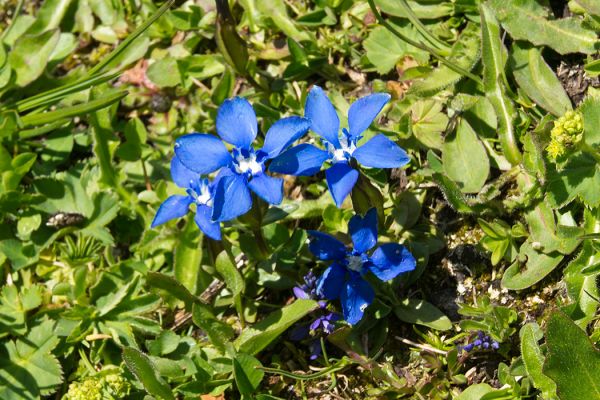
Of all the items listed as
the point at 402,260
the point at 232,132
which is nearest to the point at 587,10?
the point at 402,260

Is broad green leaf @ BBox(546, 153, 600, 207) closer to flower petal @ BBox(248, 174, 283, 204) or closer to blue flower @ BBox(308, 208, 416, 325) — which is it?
blue flower @ BBox(308, 208, 416, 325)

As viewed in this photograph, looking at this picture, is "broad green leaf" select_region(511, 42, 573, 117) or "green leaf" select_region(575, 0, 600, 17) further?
"broad green leaf" select_region(511, 42, 573, 117)

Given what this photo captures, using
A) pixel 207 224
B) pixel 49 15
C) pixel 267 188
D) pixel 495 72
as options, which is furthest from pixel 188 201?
pixel 49 15

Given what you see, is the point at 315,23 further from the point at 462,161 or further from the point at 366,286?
the point at 366,286

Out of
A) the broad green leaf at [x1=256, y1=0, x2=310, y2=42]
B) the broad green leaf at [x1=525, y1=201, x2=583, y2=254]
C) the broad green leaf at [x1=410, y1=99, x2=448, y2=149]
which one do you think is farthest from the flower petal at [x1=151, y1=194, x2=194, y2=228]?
the broad green leaf at [x1=525, y1=201, x2=583, y2=254]

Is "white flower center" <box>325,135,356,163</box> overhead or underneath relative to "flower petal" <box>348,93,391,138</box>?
underneath

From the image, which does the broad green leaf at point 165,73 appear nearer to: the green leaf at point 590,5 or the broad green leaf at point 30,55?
the broad green leaf at point 30,55
